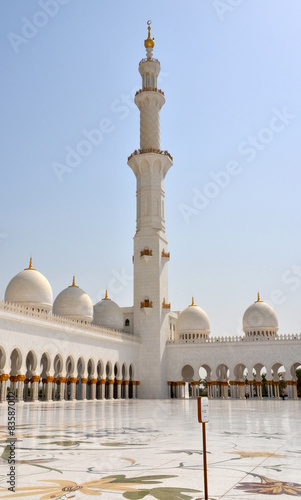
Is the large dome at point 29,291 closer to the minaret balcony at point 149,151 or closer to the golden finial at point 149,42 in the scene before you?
the minaret balcony at point 149,151

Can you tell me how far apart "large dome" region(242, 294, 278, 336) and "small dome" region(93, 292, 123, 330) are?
9.08 meters

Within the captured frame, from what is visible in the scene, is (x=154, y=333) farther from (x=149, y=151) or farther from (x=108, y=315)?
(x=149, y=151)

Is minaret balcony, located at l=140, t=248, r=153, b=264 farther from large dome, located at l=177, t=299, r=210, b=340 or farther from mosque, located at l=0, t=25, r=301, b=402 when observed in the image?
large dome, located at l=177, t=299, r=210, b=340

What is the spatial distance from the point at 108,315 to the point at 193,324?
6.50m

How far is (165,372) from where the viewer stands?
1367 inches

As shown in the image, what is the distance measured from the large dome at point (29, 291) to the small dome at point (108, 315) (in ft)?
23.8

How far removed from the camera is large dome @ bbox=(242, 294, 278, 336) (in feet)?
114

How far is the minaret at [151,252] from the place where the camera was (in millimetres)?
33656

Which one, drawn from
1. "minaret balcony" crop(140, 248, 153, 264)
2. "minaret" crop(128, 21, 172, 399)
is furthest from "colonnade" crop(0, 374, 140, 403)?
"minaret balcony" crop(140, 248, 153, 264)

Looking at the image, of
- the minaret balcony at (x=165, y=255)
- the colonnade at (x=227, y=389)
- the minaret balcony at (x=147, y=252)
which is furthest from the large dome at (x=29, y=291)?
the colonnade at (x=227, y=389)

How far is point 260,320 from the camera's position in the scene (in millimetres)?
34812

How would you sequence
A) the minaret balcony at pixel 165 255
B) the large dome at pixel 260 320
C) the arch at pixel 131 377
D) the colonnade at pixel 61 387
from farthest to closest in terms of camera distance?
1. the large dome at pixel 260 320
2. the minaret balcony at pixel 165 255
3. the arch at pixel 131 377
4. the colonnade at pixel 61 387

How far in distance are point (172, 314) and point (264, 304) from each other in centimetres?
Answer: 725

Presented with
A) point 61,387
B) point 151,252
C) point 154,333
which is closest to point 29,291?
point 61,387
